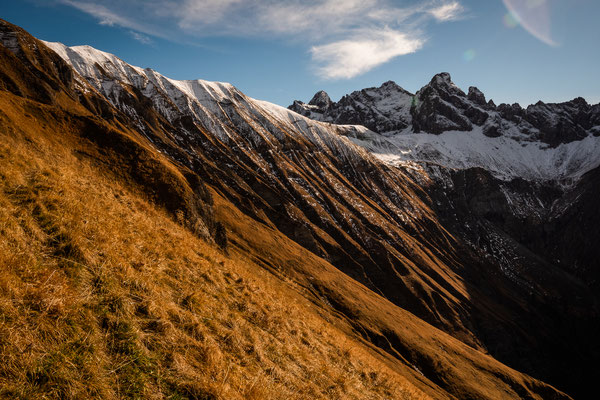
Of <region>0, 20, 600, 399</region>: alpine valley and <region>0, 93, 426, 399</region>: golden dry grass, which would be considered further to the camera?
<region>0, 20, 600, 399</region>: alpine valley

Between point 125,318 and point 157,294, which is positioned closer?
point 125,318

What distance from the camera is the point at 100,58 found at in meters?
171

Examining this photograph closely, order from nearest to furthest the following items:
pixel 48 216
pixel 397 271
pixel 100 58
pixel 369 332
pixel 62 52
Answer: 1. pixel 48 216
2. pixel 369 332
3. pixel 397 271
4. pixel 62 52
5. pixel 100 58

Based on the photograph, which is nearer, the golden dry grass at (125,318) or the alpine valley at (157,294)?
the golden dry grass at (125,318)

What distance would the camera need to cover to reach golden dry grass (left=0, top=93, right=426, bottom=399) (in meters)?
4.88

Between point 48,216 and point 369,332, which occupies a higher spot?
point 48,216

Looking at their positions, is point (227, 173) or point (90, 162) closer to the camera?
point (90, 162)

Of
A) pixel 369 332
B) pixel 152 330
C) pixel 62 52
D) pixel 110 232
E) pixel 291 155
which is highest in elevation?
pixel 291 155

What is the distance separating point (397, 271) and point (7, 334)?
460ft

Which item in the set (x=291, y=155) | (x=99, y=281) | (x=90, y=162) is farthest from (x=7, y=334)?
(x=291, y=155)

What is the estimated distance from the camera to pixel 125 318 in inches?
255

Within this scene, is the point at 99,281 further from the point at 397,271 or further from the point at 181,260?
the point at 397,271

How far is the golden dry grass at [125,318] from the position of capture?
4.88 metres

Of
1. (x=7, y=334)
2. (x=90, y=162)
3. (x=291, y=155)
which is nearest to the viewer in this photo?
(x=7, y=334)
